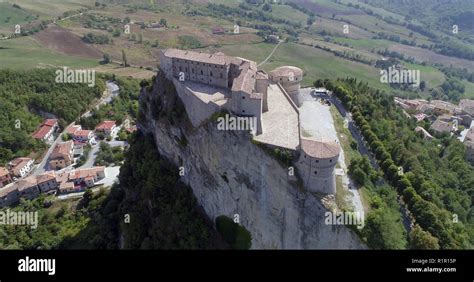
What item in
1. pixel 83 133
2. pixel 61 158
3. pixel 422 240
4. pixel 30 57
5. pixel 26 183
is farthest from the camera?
pixel 30 57

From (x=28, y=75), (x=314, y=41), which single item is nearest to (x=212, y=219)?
(x=28, y=75)

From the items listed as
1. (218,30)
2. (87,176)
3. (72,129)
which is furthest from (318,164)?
(218,30)

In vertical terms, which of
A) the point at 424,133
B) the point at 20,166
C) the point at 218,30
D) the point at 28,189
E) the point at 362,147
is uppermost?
the point at 218,30

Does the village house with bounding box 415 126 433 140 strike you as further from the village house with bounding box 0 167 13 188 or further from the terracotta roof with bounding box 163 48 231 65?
the village house with bounding box 0 167 13 188

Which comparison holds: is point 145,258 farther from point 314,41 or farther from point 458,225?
point 314,41

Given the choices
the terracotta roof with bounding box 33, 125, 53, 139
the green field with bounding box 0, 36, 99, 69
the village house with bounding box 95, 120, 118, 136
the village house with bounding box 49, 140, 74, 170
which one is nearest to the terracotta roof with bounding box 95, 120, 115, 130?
the village house with bounding box 95, 120, 118, 136

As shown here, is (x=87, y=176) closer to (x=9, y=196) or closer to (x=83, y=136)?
(x=9, y=196)

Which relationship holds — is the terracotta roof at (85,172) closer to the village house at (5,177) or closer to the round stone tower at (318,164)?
the village house at (5,177)

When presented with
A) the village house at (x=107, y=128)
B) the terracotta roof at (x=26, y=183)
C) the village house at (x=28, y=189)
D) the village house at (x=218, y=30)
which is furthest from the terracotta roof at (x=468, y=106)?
the village house at (x=218, y=30)
